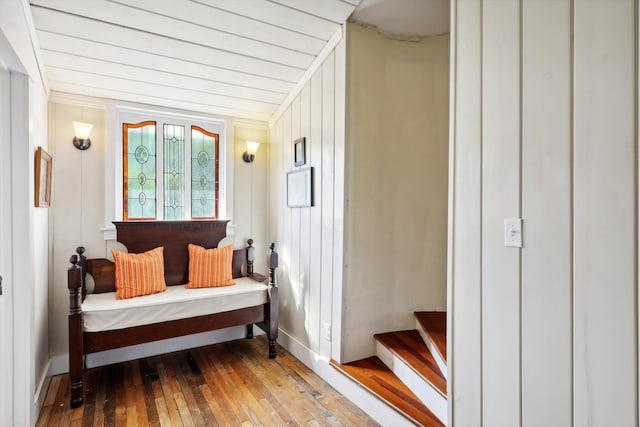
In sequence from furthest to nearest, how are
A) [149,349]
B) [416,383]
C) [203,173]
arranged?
[203,173], [149,349], [416,383]

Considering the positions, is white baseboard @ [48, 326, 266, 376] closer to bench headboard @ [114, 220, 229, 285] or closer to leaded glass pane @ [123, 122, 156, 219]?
bench headboard @ [114, 220, 229, 285]

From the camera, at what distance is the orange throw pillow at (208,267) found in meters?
2.99

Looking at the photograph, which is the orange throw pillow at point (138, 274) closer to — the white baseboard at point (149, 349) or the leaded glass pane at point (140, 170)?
the leaded glass pane at point (140, 170)

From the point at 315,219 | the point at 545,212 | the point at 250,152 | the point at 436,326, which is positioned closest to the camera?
the point at 545,212

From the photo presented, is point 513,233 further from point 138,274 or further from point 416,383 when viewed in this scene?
point 138,274

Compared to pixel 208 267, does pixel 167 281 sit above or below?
below

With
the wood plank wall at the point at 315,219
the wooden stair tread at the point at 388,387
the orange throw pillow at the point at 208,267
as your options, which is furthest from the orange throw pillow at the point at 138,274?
the wooden stair tread at the point at 388,387

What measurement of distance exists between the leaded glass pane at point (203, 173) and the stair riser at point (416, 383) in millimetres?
2068

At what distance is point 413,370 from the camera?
2.04 metres

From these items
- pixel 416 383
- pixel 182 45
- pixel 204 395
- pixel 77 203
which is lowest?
pixel 204 395

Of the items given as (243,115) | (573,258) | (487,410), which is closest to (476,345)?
(487,410)

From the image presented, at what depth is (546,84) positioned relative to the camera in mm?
1211

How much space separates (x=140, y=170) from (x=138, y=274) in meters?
0.95

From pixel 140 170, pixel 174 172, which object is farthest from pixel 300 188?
pixel 140 170
